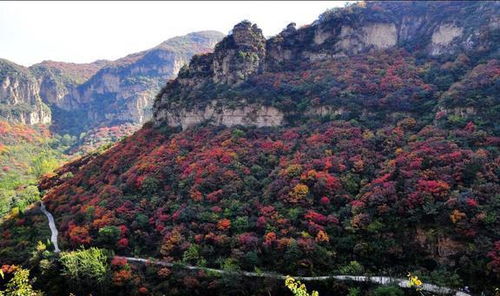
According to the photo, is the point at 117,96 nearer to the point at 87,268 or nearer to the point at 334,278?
the point at 87,268

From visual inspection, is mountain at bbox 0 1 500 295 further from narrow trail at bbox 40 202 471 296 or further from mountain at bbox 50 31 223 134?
mountain at bbox 50 31 223 134

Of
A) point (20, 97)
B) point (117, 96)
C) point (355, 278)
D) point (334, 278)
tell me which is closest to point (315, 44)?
point (334, 278)

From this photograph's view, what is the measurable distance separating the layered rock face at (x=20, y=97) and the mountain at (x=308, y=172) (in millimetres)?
88935

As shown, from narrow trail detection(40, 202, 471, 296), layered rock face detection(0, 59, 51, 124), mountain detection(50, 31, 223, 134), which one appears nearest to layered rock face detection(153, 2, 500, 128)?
narrow trail detection(40, 202, 471, 296)

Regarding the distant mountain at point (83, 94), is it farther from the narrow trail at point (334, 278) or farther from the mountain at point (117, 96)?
the narrow trail at point (334, 278)

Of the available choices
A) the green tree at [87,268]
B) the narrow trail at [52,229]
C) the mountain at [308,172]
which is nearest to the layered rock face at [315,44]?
the mountain at [308,172]

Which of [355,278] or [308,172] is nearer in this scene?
[355,278]

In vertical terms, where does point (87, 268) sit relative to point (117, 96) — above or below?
below

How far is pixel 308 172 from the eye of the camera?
4241cm

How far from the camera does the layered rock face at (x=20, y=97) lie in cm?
14775

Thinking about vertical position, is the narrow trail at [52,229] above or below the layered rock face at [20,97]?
below

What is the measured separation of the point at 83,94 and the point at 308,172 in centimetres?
17739

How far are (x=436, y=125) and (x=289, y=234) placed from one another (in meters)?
20.7

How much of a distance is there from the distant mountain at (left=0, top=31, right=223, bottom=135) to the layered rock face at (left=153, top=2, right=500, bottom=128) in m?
108
